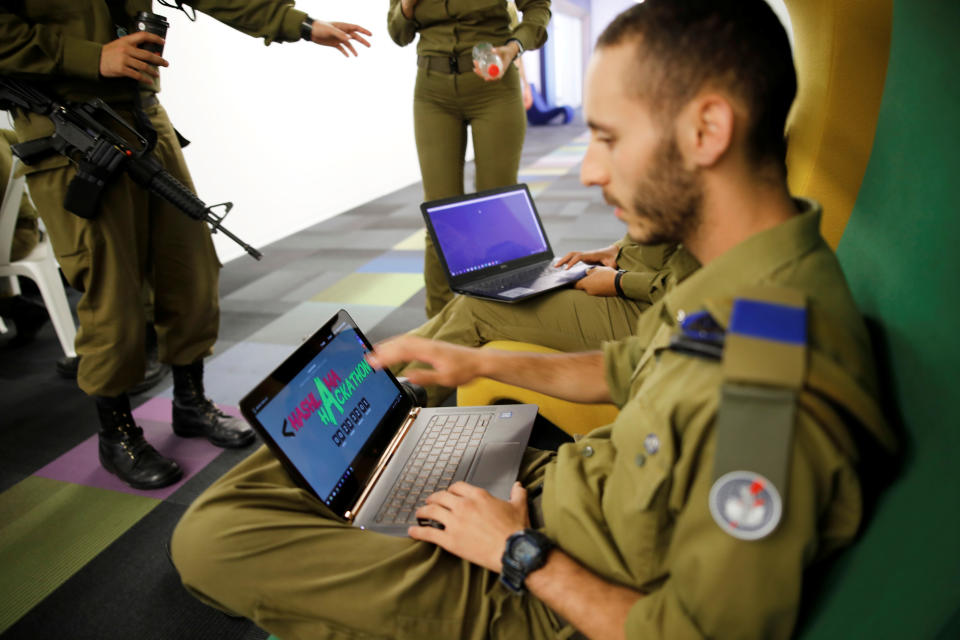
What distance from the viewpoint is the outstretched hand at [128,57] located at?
1.41 metres

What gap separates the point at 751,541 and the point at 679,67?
507mm

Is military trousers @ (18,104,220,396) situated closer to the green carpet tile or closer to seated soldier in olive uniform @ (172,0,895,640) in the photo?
the green carpet tile

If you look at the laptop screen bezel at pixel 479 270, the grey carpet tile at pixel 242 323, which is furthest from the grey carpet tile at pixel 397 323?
the laptop screen bezel at pixel 479 270

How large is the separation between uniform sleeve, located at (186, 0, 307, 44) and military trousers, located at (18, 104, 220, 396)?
368 millimetres

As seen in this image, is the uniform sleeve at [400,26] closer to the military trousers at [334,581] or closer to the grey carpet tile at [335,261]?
the grey carpet tile at [335,261]

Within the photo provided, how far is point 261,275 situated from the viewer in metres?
3.61

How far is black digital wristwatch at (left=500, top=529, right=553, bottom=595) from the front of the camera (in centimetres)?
74

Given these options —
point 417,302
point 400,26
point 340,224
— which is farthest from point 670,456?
point 340,224

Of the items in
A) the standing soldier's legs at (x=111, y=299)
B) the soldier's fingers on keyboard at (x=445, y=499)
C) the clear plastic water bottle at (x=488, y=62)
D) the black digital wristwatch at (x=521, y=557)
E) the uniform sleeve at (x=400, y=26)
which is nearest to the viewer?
the black digital wristwatch at (x=521, y=557)

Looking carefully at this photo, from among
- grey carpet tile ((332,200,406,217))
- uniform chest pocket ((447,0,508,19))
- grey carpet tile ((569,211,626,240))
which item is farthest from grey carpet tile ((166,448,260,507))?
grey carpet tile ((332,200,406,217))

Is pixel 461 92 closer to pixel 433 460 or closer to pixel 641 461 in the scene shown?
pixel 433 460

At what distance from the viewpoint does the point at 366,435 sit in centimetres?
112

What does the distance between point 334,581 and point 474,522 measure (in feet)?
0.69

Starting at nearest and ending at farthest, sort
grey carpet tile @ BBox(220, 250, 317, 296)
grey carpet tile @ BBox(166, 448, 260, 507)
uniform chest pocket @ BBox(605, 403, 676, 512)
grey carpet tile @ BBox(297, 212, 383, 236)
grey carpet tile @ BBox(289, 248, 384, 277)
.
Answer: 1. uniform chest pocket @ BBox(605, 403, 676, 512)
2. grey carpet tile @ BBox(166, 448, 260, 507)
3. grey carpet tile @ BBox(220, 250, 317, 296)
4. grey carpet tile @ BBox(289, 248, 384, 277)
5. grey carpet tile @ BBox(297, 212, 383, 236)
